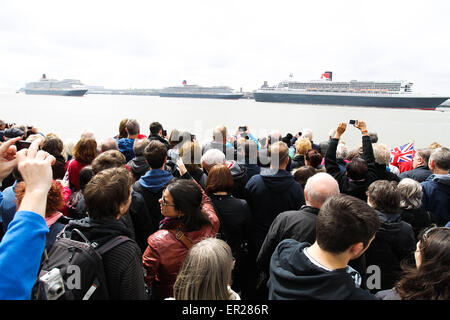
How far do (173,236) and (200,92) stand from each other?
250 ft

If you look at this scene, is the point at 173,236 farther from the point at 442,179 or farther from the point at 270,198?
the point at 442,179

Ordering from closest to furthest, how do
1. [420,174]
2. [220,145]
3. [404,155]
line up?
[420,174]
[220,145]
[404,155]

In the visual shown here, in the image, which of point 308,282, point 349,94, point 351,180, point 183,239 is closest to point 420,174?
point 351,180

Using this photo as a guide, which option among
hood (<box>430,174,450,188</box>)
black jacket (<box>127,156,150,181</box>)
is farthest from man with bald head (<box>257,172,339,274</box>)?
black jacket (<box>127,156,150,181</box>)

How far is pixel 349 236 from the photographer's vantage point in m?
1.18

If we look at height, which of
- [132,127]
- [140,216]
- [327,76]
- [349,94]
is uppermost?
[327,76]

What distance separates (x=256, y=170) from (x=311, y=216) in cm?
186

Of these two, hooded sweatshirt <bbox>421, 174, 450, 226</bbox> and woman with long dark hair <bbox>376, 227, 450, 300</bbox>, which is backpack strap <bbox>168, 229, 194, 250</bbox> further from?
hooded sweatshirt <bbox>421, 174, 450, 226</bbox>

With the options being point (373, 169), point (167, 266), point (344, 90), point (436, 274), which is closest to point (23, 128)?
point (167, 266)

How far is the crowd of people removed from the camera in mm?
1071

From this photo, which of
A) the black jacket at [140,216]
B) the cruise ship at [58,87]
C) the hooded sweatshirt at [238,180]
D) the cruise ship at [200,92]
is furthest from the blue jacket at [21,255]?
the cruise ship at [58,87]

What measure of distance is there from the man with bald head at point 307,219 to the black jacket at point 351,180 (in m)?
0.97

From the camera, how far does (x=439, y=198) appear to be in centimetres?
272

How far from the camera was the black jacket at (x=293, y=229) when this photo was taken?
1.73 meters
